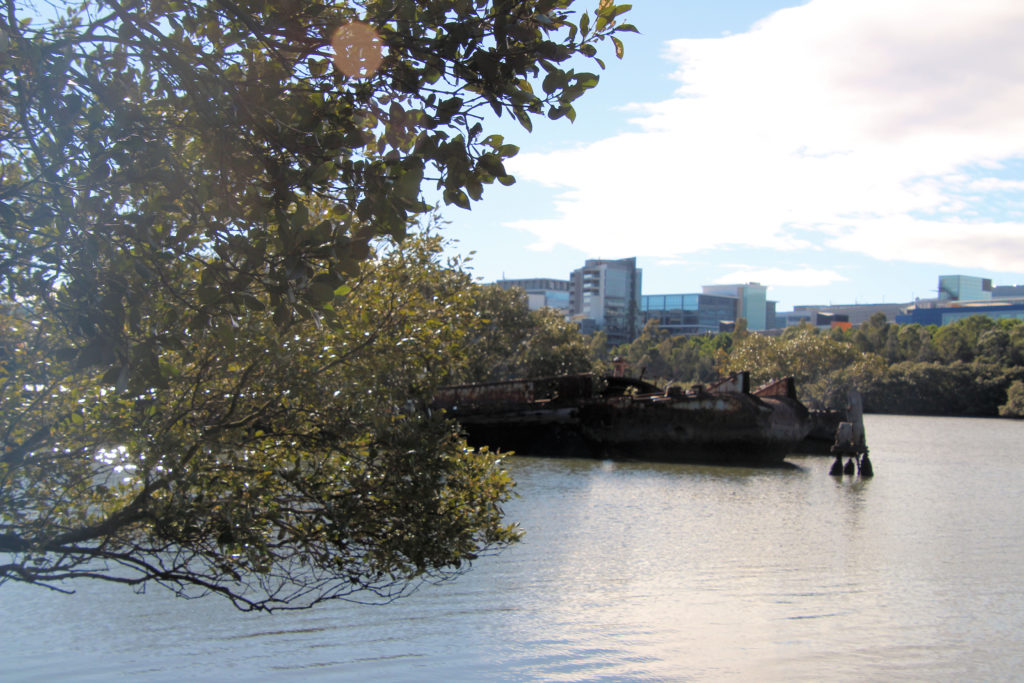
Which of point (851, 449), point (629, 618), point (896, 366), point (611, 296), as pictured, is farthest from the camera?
point (611, 296)

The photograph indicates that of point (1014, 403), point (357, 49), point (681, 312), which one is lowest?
point (1014, 403)

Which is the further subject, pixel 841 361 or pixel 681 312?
pixel 681 312

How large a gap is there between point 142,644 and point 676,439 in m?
24.2

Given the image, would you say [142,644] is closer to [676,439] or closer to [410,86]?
[410,86]

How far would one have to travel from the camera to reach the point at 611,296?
165 m

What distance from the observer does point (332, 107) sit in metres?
4.65

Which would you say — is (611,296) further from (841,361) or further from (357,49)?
(357,49)

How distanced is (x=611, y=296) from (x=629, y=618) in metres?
155

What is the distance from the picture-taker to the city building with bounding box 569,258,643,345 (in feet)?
519

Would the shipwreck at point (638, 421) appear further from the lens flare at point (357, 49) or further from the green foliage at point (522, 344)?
the lens flare at point (357, 49)

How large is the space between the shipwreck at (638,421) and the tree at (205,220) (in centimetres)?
2454

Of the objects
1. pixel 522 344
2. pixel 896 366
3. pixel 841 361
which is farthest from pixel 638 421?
pixel 896 366

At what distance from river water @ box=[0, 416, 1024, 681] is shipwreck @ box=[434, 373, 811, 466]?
468 inches

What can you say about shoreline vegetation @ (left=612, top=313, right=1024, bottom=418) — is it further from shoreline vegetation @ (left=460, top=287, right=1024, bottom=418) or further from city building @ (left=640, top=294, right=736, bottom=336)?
city building @ (left=640, top=294, right=736, bottom=336)
